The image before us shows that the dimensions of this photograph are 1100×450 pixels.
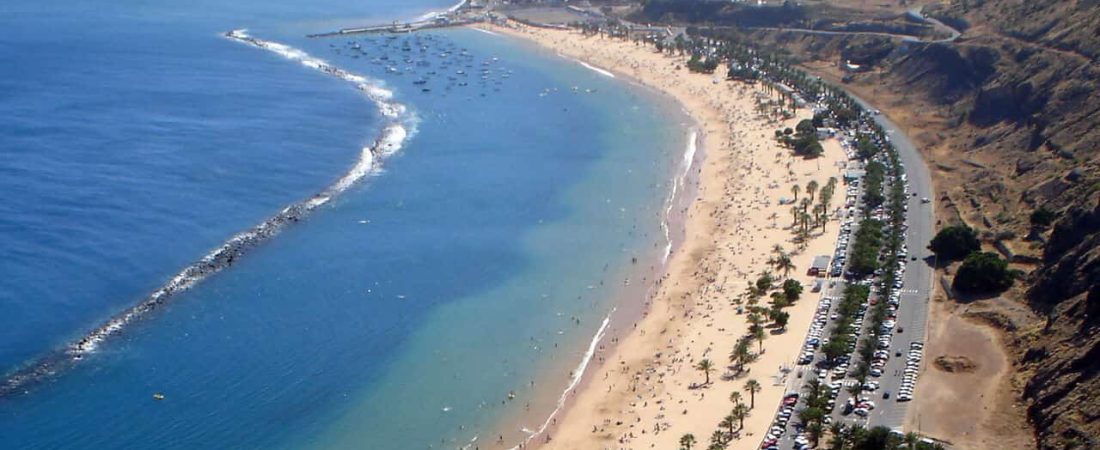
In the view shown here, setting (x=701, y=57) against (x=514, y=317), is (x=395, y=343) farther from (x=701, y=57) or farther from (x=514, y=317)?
(x=701, y=57)

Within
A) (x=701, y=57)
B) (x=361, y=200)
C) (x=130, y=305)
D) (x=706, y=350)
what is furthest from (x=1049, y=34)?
(x=130, y=305)

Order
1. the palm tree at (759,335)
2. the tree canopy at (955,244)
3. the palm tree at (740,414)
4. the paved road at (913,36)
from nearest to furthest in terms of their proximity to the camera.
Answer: the palm tree at (740,414) < the palm tree at (759,335) < the tree canopy at (955,244) < the paved road at (913,36)

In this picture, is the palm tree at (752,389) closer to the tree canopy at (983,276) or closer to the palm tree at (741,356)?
the palm tree at (741,356)

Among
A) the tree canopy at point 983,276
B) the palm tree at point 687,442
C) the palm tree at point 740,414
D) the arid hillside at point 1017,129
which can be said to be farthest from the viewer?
the tree canopy at point 983,276

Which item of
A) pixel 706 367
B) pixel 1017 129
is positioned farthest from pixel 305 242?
pixel 1017 129

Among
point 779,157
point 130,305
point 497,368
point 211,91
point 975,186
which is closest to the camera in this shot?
point 497,368

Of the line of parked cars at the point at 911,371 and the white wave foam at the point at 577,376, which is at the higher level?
the line of parked cars at the point at 911,371

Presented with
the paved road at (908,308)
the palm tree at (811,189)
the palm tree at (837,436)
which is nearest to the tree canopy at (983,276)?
the paved road at (908,308)
